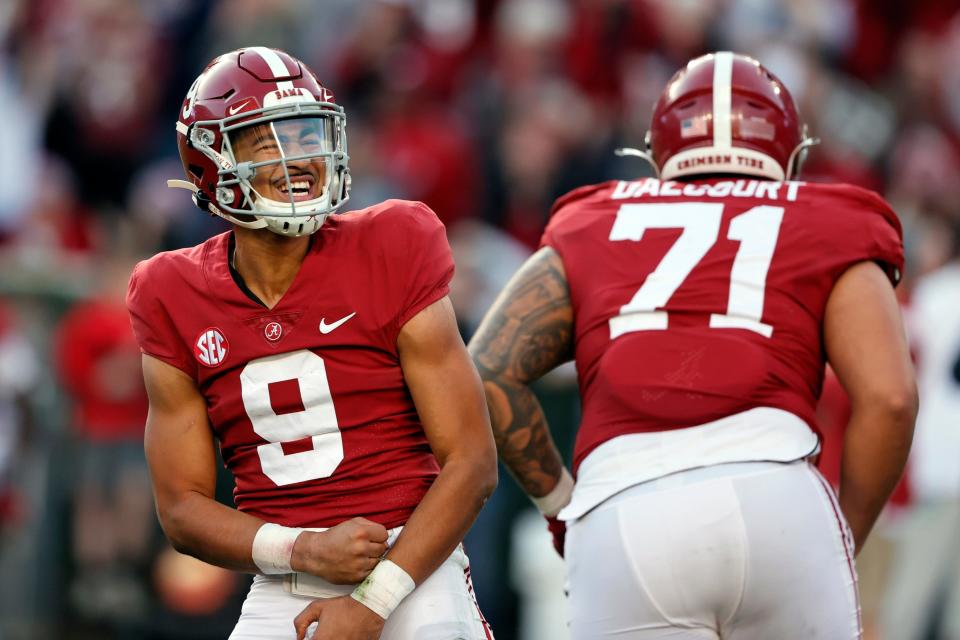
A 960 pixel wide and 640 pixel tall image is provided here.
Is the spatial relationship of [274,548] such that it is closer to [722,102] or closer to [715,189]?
[715,189]

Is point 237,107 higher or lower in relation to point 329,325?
higher

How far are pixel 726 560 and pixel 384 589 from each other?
2.68ft

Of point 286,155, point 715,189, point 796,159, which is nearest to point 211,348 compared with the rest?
A: point 286,155

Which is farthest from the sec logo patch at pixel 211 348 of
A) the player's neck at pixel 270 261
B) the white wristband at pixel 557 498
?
the white wristband at pixel 557 498

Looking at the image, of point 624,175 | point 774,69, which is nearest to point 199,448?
point 624,175

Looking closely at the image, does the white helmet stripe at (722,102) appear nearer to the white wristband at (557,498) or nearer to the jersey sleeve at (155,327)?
the white wristband at (557,498)

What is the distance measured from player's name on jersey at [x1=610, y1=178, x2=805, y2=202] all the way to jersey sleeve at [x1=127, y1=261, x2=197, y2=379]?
1275 mm

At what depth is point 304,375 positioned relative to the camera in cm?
363

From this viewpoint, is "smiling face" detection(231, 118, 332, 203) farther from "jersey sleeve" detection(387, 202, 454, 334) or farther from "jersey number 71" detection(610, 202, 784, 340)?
"jersey number 71" detection(610, 202, 784, 340)

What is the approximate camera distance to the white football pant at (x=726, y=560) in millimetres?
3629

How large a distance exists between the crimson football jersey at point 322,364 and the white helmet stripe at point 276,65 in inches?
15.1

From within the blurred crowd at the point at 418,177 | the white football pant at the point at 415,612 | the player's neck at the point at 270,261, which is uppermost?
the player's neck at the point at 270,261

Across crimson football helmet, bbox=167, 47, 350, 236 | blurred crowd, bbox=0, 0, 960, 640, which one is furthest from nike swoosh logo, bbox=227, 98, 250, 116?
blurred crowd, bbox=0, 0, 960, 640

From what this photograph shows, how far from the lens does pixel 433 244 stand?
12.1 feet
